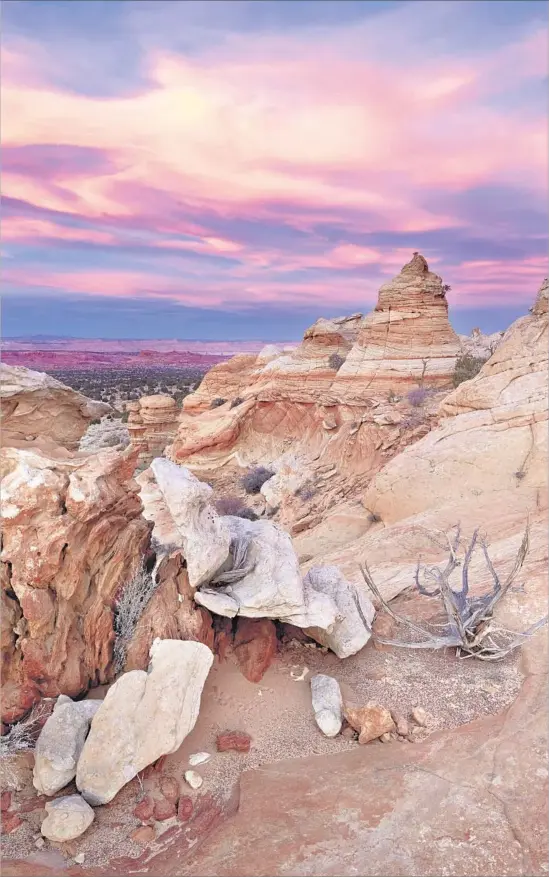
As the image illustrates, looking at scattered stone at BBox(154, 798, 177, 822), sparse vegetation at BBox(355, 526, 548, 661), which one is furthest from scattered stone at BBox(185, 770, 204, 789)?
sparse vegetation at BBox(355, 526, 548, 661)

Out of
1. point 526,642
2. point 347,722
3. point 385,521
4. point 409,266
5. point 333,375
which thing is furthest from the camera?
point 333,375

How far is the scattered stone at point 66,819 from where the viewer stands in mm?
3693

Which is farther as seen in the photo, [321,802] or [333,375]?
[333,375]

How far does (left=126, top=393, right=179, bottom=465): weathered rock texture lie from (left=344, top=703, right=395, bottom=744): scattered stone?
23.4m

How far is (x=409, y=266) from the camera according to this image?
19.4 meters

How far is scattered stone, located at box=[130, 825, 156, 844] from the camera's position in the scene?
375 centimetres

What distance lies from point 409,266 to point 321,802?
711 inches

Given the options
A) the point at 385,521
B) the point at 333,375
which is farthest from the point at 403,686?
the point at 333,375

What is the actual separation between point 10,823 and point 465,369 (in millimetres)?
16160

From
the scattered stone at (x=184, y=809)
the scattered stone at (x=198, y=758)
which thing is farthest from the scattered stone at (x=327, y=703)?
the scattered stone at (x=184, y=809)

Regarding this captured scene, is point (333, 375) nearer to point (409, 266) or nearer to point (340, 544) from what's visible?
point (409, 266)

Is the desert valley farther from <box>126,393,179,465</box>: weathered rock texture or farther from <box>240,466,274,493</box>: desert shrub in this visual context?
<box>126,393,179,465</box>: weathered rock texture

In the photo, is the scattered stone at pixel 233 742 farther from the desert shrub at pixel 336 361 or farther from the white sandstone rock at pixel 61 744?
the desert shrub at pixel 336 361

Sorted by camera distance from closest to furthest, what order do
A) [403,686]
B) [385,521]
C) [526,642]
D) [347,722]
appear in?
[347,722] < [403,686] < [526,642] < [385,521]
